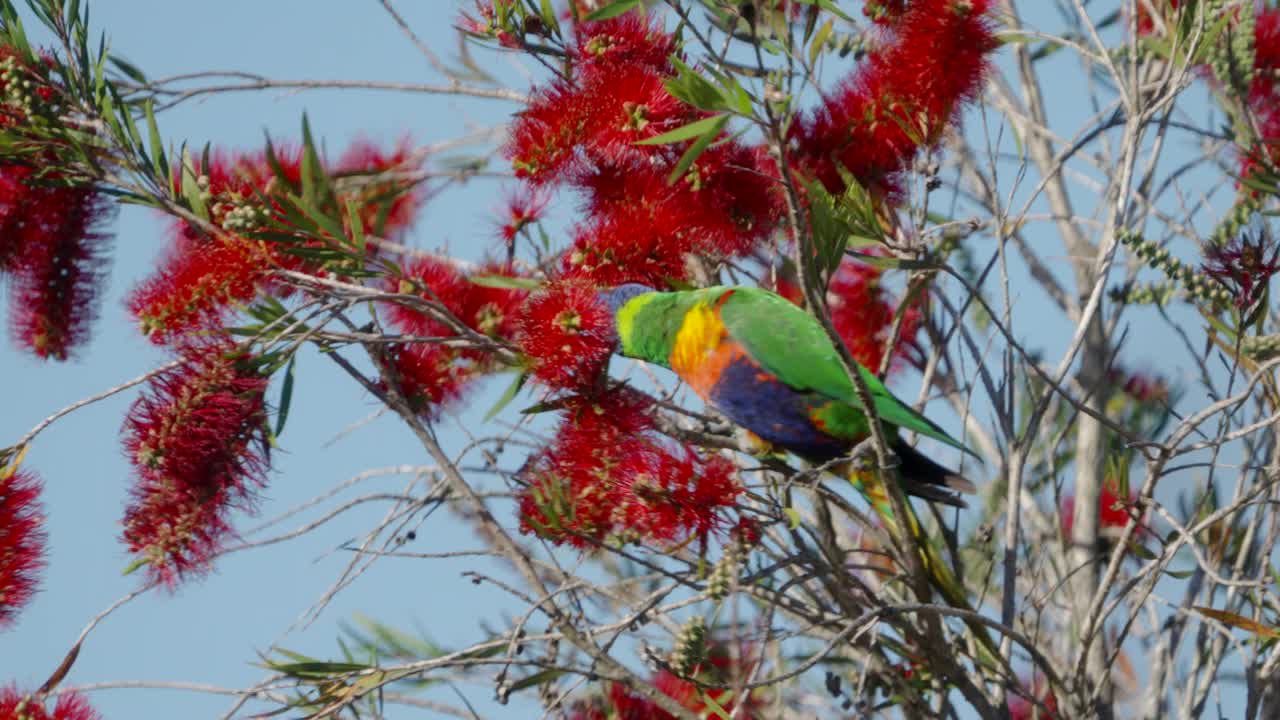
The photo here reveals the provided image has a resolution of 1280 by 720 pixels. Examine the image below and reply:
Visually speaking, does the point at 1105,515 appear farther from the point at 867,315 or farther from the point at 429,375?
the point at 429,375

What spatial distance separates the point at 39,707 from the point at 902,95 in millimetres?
1130

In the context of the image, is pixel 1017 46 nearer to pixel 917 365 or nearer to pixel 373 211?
pixel 917 365

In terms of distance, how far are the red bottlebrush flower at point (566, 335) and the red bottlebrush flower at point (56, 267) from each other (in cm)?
59

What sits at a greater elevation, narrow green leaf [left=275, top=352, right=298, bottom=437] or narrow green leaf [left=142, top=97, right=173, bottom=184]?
narrow green leaf [left=142, top=97, right=173, bottom=184]

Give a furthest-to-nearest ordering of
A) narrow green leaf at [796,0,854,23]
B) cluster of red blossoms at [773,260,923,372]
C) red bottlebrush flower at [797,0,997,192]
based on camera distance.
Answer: cluster of red blossoms at [773,260,923,372] < red bottlebrush flower at [797,0,997,192] < narrow green leaf at [796,0,854,23]

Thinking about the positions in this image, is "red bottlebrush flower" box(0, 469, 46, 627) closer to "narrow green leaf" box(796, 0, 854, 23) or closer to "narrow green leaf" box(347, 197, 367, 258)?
"narrow green leaf" box(347, 197, 367, 258)

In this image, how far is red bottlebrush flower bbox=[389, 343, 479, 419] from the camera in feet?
5.01

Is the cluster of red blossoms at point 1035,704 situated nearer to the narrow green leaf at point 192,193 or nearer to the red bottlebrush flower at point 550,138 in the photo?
the red bottlebrush flower at point 550,138

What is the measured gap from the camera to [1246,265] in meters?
1.30

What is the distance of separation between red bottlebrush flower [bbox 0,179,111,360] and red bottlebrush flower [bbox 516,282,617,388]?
59cm

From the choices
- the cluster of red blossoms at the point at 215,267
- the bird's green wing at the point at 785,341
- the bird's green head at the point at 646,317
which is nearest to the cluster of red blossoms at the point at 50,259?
the cluster of red blossoms at the point at 215,267

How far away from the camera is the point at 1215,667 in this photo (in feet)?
5.00

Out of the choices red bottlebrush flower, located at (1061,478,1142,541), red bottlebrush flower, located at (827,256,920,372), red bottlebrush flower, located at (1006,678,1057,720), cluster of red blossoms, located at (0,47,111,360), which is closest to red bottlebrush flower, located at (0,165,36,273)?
cluster of red blossoms, located at (0,47,111,360)

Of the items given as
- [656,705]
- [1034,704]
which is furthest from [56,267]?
[1034,704]
